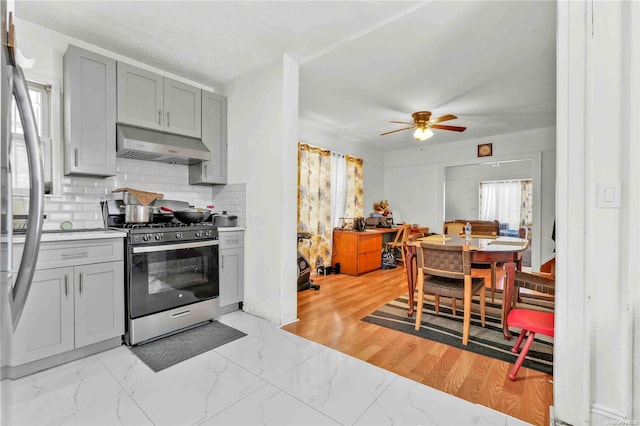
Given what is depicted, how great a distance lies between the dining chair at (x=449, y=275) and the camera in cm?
234

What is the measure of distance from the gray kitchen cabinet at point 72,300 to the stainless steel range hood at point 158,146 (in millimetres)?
849

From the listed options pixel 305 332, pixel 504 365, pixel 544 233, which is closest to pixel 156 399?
pixel 305 332

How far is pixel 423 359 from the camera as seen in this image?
2.12 m

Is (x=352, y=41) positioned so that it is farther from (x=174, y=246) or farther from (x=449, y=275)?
(x=174, y=246)

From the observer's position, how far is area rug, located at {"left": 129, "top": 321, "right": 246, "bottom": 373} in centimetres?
208

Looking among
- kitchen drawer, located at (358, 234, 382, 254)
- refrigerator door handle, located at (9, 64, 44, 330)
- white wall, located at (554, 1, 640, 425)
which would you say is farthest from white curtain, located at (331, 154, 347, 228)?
refrigerator door handle, located at (9, 64, 44, 330)

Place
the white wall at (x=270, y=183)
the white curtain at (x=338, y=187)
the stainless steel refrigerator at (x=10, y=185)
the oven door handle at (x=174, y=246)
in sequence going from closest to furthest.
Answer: the stainless steel refrigerator at (x=10, y=185), the oven door handle at (x=174, y=246), the white wall at (x=270, y=183), the white curtain at (x=338, y=187)

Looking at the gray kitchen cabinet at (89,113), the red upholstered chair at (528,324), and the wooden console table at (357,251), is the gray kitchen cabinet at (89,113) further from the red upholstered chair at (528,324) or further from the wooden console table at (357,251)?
the wooden console table at (357,251)

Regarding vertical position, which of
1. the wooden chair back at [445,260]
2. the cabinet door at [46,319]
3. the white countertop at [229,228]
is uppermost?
the white countertop at [229,228]

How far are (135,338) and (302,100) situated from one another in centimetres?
316

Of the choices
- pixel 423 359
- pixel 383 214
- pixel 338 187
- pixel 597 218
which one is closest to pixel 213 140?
pixel 338 187

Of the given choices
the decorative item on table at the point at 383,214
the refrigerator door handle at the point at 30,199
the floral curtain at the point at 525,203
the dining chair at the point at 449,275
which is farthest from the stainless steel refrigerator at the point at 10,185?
the floral curtain at the point at 525,203

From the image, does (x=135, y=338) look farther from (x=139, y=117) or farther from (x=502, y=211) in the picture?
(x=502, y=211)

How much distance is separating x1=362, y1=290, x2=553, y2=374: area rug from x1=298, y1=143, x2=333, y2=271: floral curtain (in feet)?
5.65
